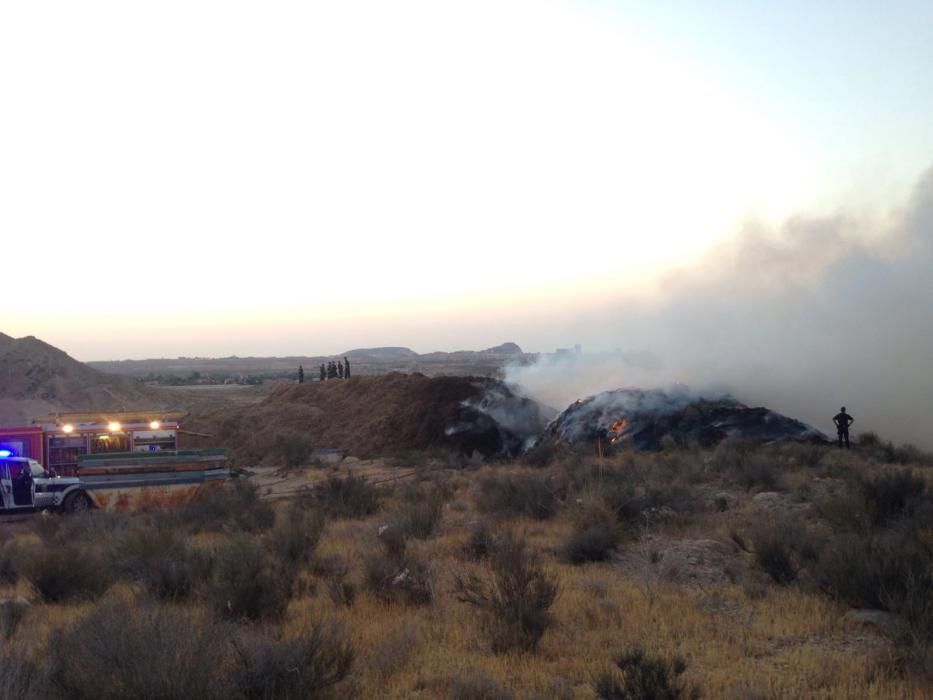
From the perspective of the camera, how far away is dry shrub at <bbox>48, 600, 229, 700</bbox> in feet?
16.1

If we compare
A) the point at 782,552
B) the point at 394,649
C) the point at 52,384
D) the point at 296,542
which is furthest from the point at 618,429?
the point at 52,384

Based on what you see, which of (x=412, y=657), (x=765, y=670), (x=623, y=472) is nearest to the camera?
(x=765, y=670)

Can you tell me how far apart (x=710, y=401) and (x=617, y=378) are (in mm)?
6844

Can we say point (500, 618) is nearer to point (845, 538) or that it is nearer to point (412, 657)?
point (412, 657)

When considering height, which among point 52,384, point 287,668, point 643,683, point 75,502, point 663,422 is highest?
point 52,384

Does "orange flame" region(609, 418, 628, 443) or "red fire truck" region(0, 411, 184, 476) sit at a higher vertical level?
"red fire truck" region(0, 411, 184, 476)

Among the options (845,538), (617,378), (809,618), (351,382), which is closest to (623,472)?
(845,538)

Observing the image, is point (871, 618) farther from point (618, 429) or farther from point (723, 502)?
point (618, 429)

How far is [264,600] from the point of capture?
27.5 feet

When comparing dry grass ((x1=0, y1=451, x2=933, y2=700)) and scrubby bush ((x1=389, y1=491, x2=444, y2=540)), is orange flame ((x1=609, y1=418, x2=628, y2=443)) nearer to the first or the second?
scrubby bush ((x1=389, y1=491, x2=444, y2=540))

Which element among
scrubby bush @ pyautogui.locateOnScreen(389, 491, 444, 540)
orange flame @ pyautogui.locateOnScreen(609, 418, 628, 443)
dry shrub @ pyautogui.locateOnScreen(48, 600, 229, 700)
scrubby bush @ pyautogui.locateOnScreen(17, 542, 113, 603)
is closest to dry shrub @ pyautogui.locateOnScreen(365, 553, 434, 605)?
scrubby bush @ pyautogui.locateOnScreen(389, 491, 444, 540)

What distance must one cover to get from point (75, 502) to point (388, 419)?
18749 millimetres

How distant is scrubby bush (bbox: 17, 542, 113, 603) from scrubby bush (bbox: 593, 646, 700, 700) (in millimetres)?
6611

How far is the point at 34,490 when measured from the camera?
19.4 m
